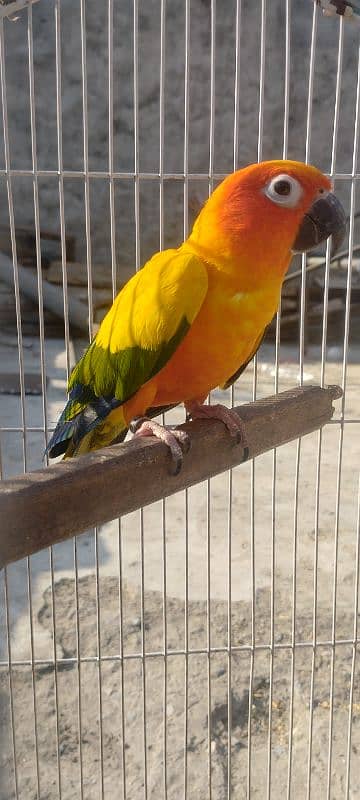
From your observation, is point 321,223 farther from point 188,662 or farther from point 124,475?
point 188,662

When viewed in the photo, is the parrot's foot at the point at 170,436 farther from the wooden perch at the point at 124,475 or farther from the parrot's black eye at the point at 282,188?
the parrot's black eye at the point at 282,188

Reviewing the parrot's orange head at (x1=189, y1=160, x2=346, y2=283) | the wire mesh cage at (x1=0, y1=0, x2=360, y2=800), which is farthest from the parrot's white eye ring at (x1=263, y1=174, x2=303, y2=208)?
the wire mesh cage at (x1=0, y1=0, x2=360, y2=800)

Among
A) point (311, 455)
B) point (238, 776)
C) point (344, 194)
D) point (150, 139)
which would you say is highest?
point (150, 139)

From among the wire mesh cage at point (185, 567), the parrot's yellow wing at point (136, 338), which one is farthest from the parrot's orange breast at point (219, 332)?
the wire mesh cage at point (185, 567)

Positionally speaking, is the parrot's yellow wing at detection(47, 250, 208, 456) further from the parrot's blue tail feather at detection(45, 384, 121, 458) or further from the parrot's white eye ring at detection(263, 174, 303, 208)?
the parrot's white eye ring at detection(263, 174, 303, 208)

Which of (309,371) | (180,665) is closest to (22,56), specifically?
(309,371)

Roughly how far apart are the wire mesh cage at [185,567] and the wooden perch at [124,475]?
0.09 ft

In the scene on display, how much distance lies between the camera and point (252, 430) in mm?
1014

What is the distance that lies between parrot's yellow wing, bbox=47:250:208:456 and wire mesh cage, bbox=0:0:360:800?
0.17 metres

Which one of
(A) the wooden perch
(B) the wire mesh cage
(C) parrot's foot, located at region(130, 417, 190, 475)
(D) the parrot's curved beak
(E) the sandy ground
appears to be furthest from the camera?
(E) the sandy ground

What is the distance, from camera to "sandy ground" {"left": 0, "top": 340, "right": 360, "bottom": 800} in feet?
4.50

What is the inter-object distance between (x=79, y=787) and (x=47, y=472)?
3.12 feet

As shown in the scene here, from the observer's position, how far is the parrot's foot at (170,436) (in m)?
0.86

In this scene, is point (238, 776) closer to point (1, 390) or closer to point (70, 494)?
point (70, 494)
